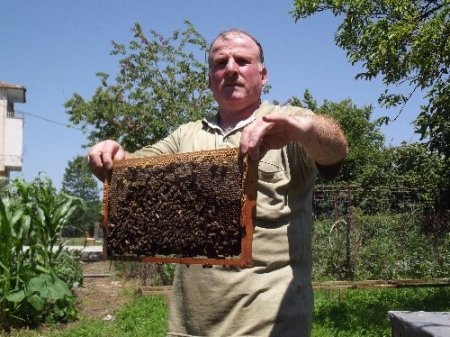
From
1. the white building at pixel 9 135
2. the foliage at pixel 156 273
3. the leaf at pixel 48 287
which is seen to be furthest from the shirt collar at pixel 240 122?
the white building at pixel 9 135

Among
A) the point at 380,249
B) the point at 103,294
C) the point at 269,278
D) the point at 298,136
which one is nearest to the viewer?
the point at 298,136

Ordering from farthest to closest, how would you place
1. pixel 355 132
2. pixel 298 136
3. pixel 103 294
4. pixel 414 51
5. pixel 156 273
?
pixel 355 132, pixel 156 273, pixel 103 294, pixel 414 51, pixel 298 136

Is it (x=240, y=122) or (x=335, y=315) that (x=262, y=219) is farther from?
(x=335, y=315)

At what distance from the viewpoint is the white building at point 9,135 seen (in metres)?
36.2

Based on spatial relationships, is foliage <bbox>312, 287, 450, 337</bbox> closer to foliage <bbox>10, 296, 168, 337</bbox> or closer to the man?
foliage <bbox>10, 296, 168, 337</bbox>

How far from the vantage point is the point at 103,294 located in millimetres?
11766

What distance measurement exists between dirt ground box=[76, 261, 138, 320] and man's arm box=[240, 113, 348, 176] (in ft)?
21.0

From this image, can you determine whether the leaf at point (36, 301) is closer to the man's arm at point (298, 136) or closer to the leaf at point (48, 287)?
the leaf at point (48, 287)

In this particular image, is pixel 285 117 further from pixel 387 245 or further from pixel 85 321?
pixel 387 245

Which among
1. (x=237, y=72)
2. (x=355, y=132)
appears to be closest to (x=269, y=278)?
(x=237, y=72)

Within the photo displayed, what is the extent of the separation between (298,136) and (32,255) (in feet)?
23.7

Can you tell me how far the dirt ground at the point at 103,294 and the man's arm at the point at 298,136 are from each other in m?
6.41

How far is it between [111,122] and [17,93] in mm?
23784

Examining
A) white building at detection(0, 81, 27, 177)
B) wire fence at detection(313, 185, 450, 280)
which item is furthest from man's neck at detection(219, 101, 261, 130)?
white building at detection(0, 81, 27, 177)
